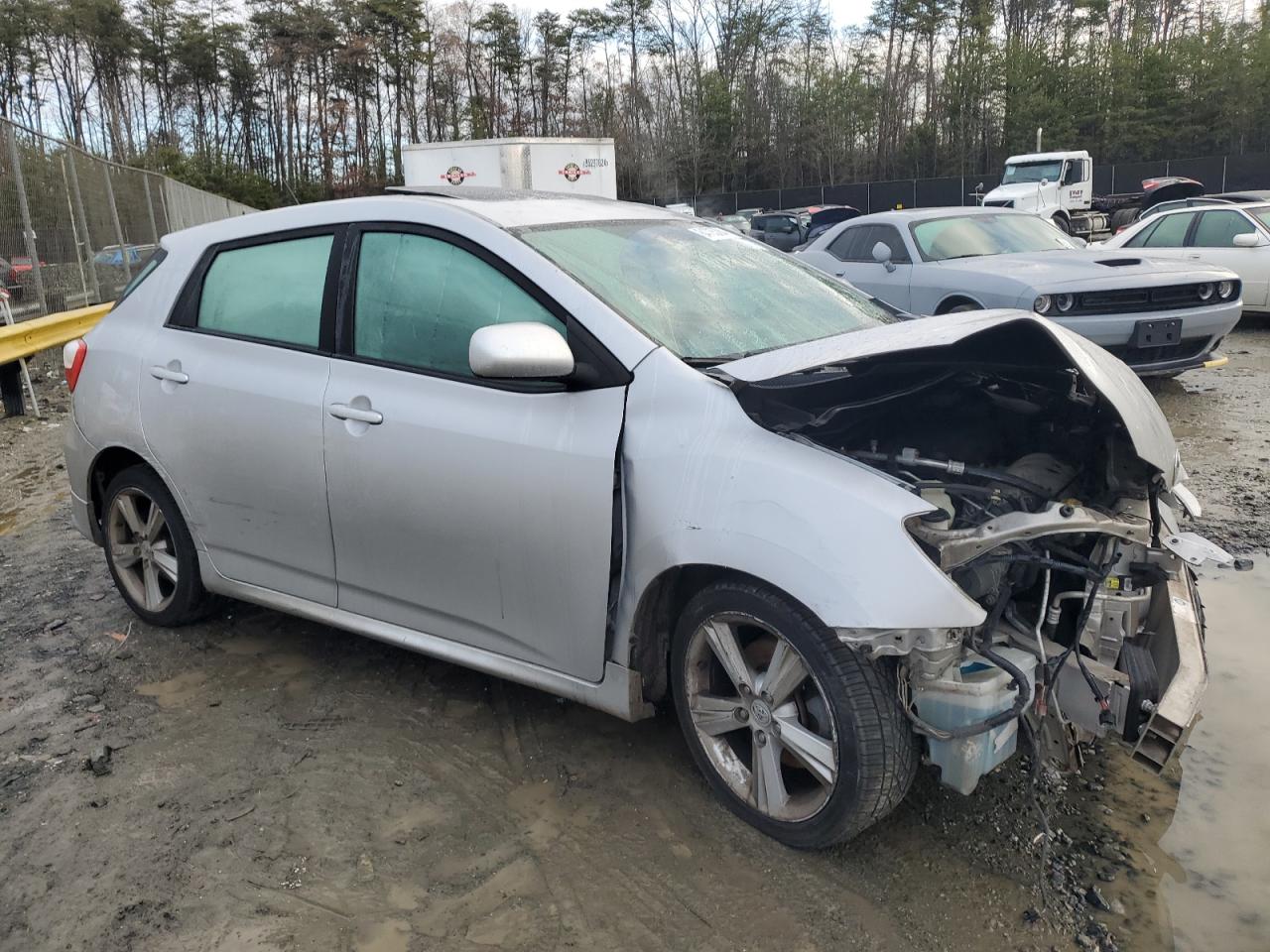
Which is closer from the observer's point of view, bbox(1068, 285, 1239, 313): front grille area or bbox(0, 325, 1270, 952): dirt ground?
bbox(0, 325, 1270, 952): dirt ground

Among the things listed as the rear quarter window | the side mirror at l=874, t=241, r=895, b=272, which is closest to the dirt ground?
the rear quarter window

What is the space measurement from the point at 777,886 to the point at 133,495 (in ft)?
10.2

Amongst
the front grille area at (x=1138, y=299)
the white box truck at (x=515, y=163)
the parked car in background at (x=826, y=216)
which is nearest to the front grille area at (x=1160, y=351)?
the front grille area at (x=1138, y=299)

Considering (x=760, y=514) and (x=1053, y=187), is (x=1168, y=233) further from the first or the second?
(x=1053, y=187)

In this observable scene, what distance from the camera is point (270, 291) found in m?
3.80

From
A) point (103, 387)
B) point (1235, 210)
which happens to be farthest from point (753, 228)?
point (103, 387)

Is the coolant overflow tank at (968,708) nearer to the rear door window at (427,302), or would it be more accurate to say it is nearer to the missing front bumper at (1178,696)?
the missing front bumper at (1178,696)

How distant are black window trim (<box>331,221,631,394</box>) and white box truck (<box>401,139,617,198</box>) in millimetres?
14904

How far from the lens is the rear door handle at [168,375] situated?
12.8 ft

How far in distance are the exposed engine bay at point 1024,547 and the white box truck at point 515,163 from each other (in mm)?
15497

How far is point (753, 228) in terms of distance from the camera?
1096 inches

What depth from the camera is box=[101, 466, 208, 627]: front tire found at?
4121mm

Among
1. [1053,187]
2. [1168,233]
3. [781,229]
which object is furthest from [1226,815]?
[1053,187]

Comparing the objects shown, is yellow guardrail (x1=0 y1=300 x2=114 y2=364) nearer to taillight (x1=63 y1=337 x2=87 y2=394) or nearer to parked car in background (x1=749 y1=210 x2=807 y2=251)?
taillight (x1=63 y1=337 x2=87 y2=394)
